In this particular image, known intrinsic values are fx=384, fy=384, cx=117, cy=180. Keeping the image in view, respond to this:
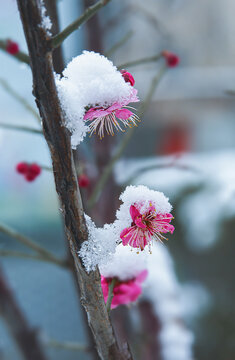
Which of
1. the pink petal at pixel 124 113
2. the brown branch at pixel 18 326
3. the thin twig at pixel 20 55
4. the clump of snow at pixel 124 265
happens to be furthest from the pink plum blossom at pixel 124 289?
the brown branch at pixel 18 326

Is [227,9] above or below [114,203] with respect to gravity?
above

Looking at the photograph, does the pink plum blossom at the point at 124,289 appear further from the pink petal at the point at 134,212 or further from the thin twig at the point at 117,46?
the thin twig at the point at 117,46

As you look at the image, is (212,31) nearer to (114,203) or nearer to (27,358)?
(114,203)

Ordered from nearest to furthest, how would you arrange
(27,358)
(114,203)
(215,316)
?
(27,358), (114,203), (215,316)

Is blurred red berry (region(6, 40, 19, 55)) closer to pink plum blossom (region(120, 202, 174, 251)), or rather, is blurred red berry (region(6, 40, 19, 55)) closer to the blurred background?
the blurred background

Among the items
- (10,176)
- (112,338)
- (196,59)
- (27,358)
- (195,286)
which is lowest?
(112,338)

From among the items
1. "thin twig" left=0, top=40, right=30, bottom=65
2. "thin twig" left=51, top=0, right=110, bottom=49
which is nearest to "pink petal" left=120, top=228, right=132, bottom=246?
"thin twig" left=51, top=0, right=110, bottom=49

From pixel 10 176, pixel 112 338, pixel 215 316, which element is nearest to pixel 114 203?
pixel 112 338
